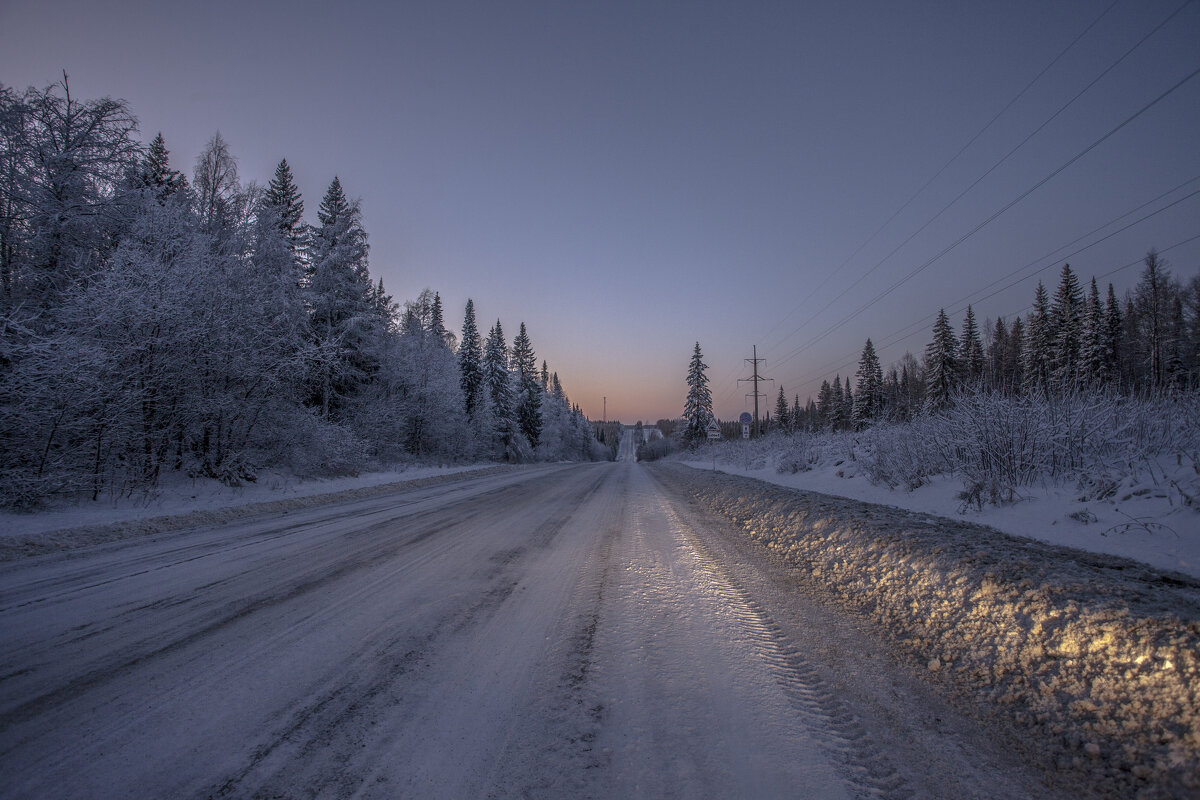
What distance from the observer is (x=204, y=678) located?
2812mm

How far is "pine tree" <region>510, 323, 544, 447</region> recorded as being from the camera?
4906cm

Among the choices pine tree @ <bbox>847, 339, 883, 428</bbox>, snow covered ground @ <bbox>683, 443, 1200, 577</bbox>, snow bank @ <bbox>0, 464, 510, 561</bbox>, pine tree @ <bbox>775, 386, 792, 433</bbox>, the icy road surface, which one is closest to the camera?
the icy road surface

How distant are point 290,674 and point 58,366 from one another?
924cm

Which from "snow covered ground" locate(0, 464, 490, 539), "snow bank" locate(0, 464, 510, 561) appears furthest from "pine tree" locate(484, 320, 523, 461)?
"snow bank" locate(0, 464, 510, 561)

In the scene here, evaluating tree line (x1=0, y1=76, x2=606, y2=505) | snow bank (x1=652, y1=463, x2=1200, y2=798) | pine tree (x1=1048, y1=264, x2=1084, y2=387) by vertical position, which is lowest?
snow bank (x1=652, y1=463, x2=1200, y2=798)

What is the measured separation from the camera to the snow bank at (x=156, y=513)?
6.58 m

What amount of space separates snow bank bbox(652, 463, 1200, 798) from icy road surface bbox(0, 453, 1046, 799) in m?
0.38

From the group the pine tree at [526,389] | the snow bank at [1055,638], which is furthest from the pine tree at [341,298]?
the pine tree at [526,389]

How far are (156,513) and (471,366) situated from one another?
30.4 meters

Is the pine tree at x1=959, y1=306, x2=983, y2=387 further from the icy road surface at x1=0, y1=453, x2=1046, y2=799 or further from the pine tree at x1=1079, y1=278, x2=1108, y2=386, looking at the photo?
the icy road surface at x1=0, y1=453, x2=1046, y2=799

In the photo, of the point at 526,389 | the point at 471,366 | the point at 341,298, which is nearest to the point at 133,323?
the point at 341,298

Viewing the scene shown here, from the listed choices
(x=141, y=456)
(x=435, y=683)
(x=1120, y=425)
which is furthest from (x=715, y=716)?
(x=141, y=456)

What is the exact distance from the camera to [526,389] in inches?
1946

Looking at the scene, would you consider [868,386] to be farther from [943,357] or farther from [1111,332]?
[1111,332]
